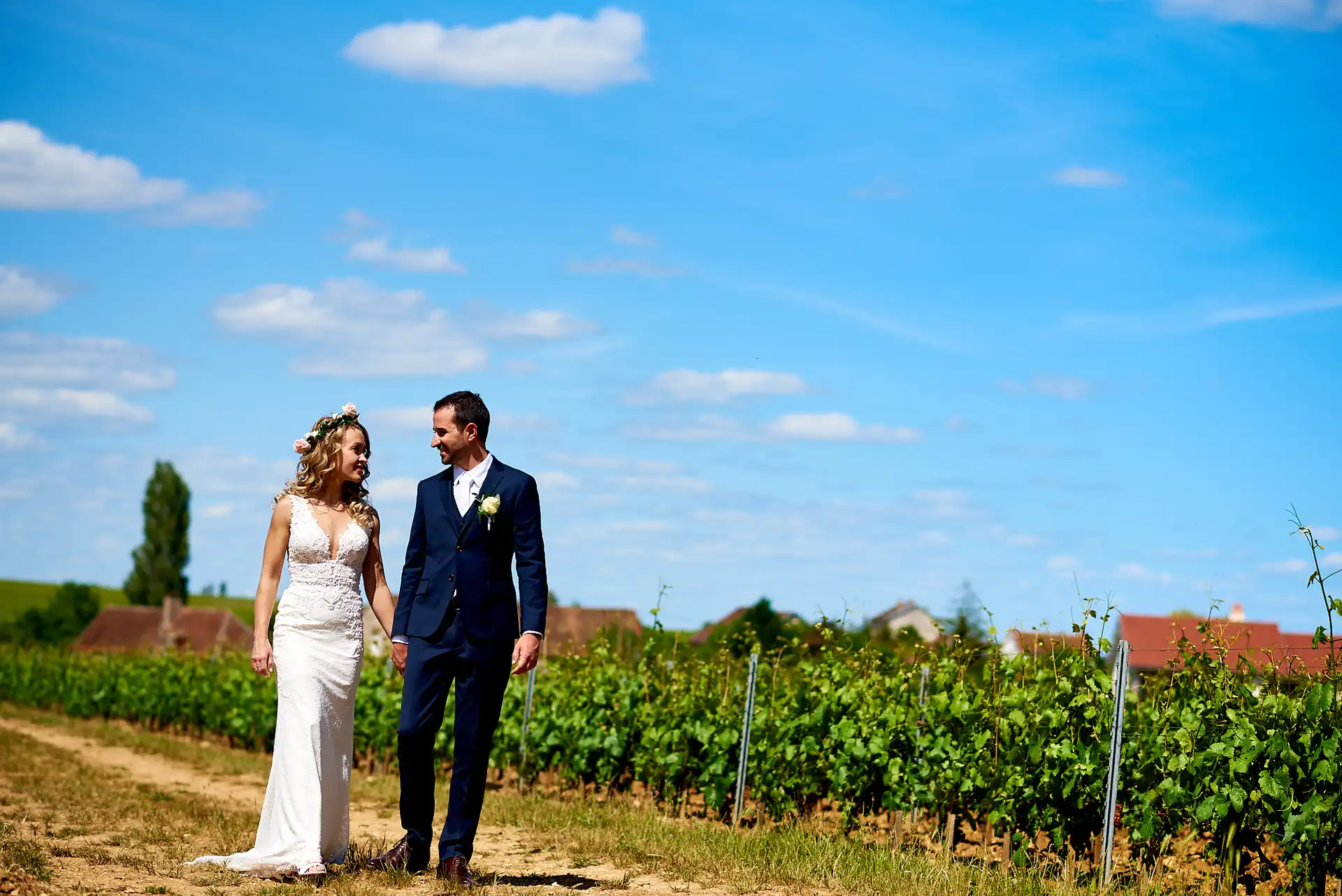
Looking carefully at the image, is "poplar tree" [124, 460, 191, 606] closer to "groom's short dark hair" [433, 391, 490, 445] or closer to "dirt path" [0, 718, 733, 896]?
"dirt path" [0, 718, 733, 896]

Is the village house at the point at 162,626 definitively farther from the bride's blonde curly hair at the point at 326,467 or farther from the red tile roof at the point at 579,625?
the bride's blonde curly hair at the point at 326,467

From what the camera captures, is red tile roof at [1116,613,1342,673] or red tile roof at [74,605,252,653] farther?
red tile roof at [74,605,252,653]

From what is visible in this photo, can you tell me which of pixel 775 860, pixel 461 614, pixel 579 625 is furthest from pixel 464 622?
pixel 579 625

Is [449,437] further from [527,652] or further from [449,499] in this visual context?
[527,652]

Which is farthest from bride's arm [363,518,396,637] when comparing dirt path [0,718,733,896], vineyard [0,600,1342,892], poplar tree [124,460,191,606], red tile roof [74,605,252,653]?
poplar tree [124,460,191,606]

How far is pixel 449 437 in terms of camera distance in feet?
19.5

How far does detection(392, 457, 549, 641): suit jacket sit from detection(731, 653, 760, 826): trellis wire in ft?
12.5

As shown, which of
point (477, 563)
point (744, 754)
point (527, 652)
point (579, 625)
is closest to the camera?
point (527, 652)

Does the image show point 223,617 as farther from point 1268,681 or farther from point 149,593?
point 1268,681

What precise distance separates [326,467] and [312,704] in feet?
3.66

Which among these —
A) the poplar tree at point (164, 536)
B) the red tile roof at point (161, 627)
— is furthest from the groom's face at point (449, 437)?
the poplar tree at point (164, 536)

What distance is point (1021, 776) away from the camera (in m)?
7.77

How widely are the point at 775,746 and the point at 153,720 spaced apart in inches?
642

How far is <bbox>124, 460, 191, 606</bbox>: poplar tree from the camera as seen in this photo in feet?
242
